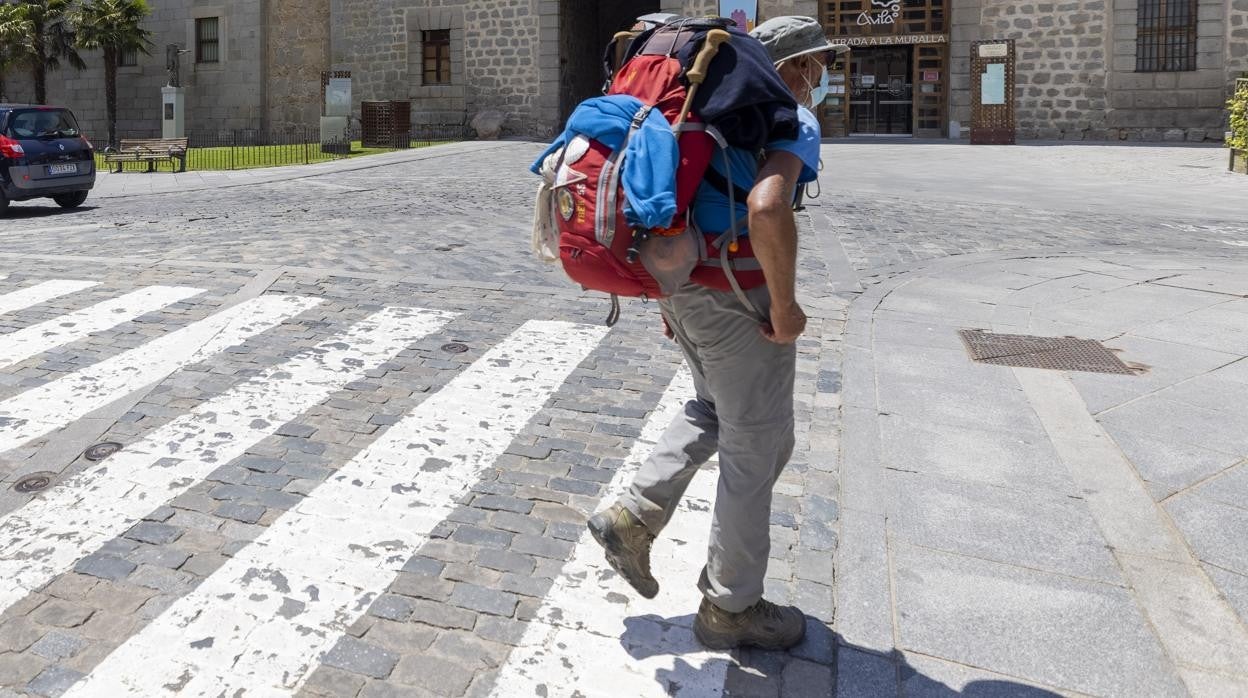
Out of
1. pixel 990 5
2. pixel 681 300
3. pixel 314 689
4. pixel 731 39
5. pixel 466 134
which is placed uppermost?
pixel 990 5

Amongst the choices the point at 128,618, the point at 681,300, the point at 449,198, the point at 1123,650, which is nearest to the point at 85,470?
the point at 128,618

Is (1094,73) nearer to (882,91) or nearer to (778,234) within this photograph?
(882,91)

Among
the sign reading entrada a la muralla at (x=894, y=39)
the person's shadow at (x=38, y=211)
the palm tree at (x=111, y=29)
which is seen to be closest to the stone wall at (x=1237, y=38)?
the sign reading entrada a la muralla at (x=894, y=39)

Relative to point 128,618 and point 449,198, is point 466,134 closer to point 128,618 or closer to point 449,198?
point 449,198

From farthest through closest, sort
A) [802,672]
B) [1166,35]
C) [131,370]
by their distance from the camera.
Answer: [1166,35], [131,370], [802,672]

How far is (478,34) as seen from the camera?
1081 inches

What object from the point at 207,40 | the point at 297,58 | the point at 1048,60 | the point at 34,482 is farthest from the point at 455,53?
the point at 34,482

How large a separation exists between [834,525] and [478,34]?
26.0 m

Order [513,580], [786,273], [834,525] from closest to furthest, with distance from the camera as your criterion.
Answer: [786,273], [513,580], [834,525]

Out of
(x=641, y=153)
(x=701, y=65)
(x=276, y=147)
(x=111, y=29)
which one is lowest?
(x=641, y=153)

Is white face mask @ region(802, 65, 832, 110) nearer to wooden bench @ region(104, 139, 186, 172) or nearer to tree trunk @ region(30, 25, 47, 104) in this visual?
wooden bench @ region(104, 139, 186, 172)

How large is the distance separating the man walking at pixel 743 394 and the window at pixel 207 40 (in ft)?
Answer: 105

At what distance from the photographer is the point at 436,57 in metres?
28.2

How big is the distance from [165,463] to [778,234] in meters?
3.17
